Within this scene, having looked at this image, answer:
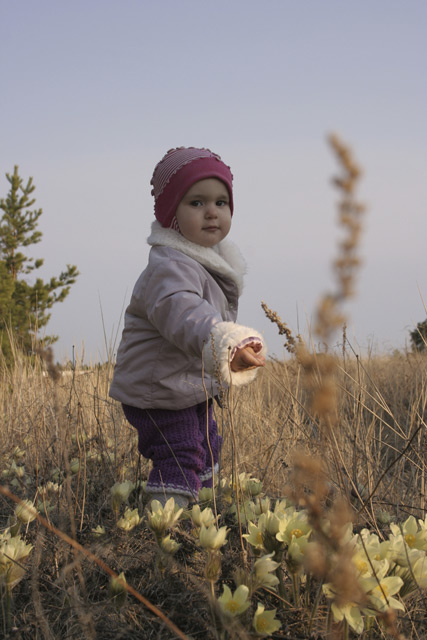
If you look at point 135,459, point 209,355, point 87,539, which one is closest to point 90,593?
point 87,539

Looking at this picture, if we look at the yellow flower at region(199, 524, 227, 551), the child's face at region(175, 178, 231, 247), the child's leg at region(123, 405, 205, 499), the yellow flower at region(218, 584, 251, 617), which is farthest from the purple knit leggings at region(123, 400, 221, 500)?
the yellow flower at region(218, 584, 251, 617)

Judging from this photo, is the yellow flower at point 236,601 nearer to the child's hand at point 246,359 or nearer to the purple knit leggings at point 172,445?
the child's hand at point 246,359

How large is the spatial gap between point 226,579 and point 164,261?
1183 millimetres

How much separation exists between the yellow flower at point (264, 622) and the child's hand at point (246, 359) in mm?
716

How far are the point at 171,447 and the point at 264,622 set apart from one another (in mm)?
1154

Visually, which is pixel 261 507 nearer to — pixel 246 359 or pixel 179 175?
pixel 246 359

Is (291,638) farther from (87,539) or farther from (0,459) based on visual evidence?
(0,459)

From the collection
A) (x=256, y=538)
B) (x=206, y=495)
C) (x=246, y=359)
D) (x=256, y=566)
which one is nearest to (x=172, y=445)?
(x=206, y=495)

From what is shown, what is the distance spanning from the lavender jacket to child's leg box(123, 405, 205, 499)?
0.20 feet

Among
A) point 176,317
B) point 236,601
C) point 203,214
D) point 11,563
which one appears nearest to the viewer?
point 236,601

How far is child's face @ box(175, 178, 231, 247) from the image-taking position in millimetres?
2285

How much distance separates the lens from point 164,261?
2148 millimetres

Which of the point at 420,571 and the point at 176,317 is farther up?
the point at 176,317

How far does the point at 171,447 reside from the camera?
217 centimetres
